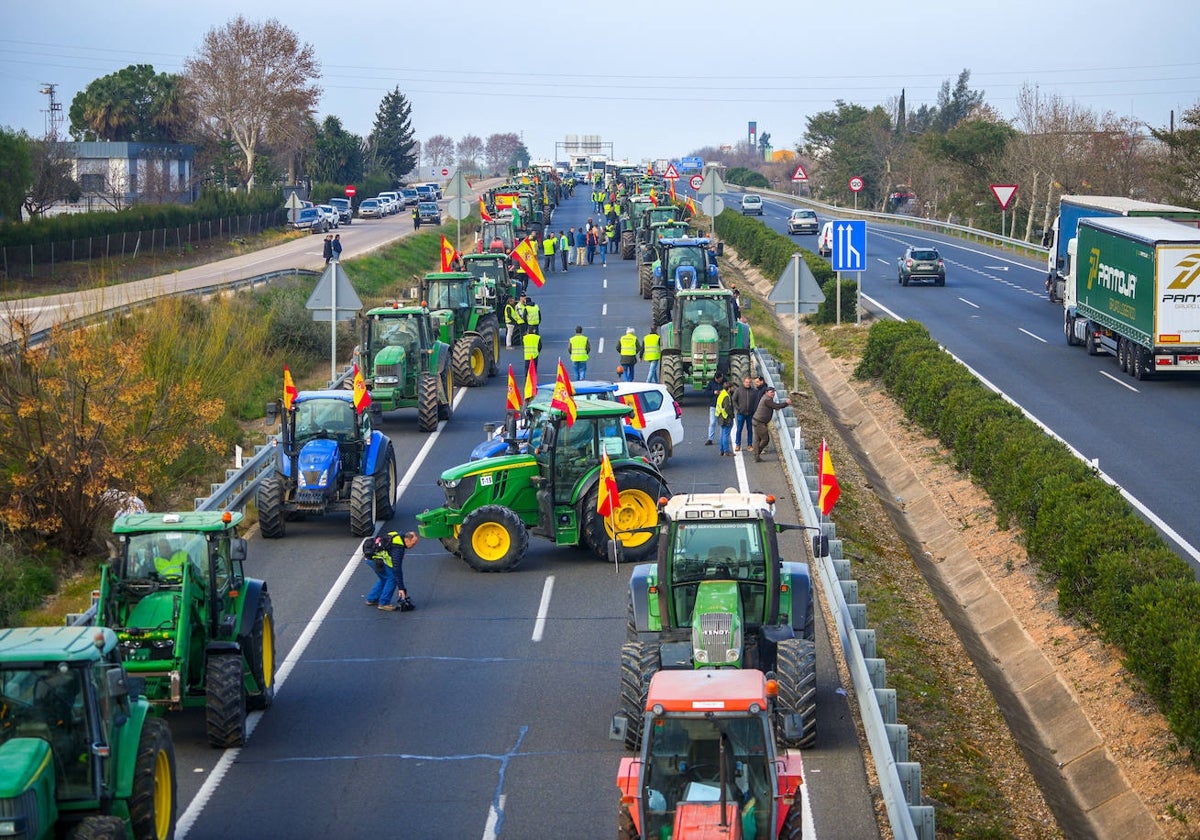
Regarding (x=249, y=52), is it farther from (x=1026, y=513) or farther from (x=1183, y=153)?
(x=1026, y=513)

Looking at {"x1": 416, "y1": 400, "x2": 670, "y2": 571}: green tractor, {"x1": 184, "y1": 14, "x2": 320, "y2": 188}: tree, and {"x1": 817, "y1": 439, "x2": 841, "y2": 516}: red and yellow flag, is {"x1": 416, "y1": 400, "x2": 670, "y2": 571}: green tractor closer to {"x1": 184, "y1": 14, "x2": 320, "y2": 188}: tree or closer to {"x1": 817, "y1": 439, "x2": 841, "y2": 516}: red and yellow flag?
{"x1": 817, "y1": 439, "x2": 841, "y2": 516}: red and yellow flag

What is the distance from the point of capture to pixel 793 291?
29750 mm

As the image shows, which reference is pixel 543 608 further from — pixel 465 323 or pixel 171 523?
pixel 465 323

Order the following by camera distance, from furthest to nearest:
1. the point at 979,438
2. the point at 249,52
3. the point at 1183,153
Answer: the point at 249,52 → the point at 1183,153 → the point at 979,438

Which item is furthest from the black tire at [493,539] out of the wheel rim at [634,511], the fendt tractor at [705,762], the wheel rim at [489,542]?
the fendt tractor at [705,762]

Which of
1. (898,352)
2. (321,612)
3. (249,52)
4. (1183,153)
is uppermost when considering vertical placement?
(249,52)

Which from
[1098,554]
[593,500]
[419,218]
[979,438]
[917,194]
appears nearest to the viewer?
[1098,554]

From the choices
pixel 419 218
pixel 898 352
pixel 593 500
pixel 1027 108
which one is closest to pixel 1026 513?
pixel 593 500

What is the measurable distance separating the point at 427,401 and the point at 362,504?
7.92 meters

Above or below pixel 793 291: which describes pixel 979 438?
below

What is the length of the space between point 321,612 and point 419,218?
6727 cm

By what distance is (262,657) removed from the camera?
1537cm

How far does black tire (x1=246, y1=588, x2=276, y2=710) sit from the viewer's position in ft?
49.6

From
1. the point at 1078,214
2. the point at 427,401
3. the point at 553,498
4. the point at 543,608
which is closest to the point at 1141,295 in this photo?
the point at 1078,214
